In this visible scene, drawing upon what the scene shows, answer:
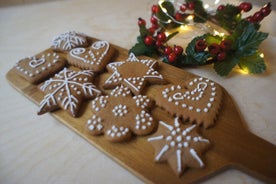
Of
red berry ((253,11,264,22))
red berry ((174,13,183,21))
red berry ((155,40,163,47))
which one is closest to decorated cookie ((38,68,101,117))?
red berry ((155,40,163,47))

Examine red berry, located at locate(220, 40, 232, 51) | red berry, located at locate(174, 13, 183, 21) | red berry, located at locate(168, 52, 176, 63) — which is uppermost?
red berry, located at locate(220, 40, 232, 51)

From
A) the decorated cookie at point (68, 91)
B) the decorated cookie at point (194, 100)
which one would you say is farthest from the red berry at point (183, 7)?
the decorated cookie at point (68, 91)

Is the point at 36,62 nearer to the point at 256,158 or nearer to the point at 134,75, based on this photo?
the point at 134,75

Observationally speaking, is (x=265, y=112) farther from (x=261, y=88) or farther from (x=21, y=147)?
(x=21, y=147)

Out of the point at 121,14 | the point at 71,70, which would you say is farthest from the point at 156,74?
the point at 121,14

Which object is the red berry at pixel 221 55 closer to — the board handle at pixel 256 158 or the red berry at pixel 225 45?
the red berry at pixel 225 45

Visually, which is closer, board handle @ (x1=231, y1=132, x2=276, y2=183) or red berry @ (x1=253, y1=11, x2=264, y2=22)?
board handle @ (x1=231, y1=132, x2=276, y2=183)

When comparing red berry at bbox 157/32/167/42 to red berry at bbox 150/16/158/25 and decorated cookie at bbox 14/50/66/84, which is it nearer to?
red berry at bbox 150/16/158/25

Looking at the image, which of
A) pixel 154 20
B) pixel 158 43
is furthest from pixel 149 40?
pixel 154 20
